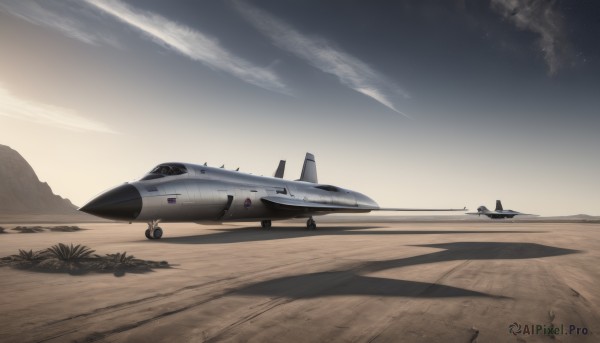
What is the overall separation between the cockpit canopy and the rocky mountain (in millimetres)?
161411

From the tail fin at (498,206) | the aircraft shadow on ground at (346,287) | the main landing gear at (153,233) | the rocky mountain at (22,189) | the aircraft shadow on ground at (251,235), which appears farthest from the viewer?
the rocky mountain at (22,189)

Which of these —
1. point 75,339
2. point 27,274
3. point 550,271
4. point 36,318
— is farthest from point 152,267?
point 550,271

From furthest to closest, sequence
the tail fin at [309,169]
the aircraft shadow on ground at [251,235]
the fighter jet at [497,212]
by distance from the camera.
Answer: the fighter jet at [497,212]
the tail fin at [309,169]
the aircraft shadow on ground at [251,235]

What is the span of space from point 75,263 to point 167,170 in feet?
34.7

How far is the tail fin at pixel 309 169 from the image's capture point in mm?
37531

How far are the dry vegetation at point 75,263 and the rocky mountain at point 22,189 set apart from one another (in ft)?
557

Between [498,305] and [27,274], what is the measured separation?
7065mm

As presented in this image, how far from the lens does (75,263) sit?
6926mm

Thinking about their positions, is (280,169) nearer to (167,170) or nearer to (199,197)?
(199,197)

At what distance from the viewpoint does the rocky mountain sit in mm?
150000

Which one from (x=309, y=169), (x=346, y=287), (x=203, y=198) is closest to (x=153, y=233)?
(x=203, y=198)

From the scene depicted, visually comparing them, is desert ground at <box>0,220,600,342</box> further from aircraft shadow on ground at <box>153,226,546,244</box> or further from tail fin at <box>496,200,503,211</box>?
tail fin at <box>496,200,503,211</box>

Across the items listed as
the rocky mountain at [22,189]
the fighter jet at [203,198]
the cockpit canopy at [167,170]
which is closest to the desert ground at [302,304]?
the fighter jet at [203,198]

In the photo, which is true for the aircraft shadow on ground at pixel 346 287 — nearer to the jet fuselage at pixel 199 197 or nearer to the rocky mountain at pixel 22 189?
the jet fuselage at pixel 199 197
